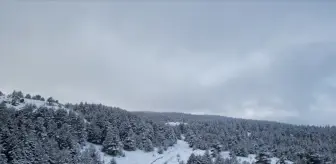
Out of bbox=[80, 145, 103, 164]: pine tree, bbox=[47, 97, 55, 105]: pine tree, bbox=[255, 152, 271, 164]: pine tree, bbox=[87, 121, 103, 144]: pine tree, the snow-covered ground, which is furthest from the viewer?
bbox=[47, 97, 55, 105]: pine tree

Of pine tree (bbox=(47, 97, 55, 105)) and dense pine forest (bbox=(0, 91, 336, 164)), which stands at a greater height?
pine tree (bbox=(47, 97, 55, 105))

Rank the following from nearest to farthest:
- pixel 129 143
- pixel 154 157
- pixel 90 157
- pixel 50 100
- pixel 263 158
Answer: pixel 263 158 < pixel 90 157 < pixel 154 157 < pixel 129 143 < pixel 50 100

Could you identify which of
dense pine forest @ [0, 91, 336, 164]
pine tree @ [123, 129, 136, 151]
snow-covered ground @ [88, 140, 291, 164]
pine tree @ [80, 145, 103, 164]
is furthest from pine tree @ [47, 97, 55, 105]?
pine tree @ [80, 145, 103, 164]

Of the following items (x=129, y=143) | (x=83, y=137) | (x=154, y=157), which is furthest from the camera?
(x=129, y=143)

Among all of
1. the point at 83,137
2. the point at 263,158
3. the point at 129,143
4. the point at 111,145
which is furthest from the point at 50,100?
the point at 263,158

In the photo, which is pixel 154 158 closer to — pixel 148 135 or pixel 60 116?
pixel 148 135

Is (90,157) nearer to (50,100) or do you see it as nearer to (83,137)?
(83,137)

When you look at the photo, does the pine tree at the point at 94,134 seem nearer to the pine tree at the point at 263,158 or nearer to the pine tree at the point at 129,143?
the pine tree at the point at 129,143

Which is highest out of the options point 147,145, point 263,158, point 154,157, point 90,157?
point 263,158

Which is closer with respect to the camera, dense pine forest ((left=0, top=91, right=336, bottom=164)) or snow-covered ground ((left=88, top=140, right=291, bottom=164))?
dense pine forest ((left=0, top=91, right=336, bottom=164))

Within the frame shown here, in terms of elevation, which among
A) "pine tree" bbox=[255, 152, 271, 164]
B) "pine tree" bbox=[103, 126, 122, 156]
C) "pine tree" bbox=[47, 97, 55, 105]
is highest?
"pine tree" bbox=[47, 97, 55, 105]

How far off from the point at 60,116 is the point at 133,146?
3389cm

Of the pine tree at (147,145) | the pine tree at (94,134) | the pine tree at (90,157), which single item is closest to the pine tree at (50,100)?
the pine tree at (94,134)

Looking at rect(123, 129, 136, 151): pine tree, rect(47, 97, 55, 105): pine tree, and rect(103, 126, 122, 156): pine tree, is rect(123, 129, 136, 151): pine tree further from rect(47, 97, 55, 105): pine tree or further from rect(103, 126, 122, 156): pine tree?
rect(47, 97, 55, 105): pine tree
